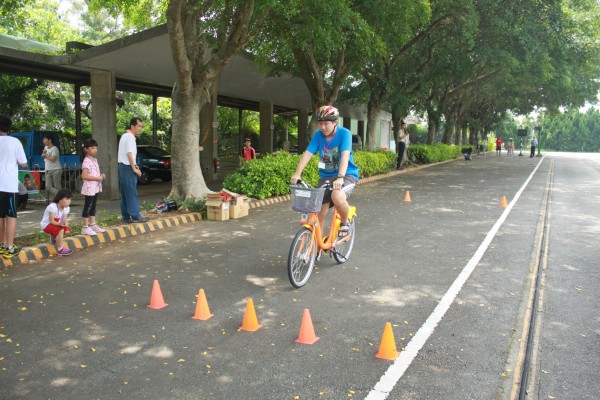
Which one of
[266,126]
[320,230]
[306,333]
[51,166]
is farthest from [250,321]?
[266,126]

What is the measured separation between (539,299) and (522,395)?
2266mm

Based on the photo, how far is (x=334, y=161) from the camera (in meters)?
6.01

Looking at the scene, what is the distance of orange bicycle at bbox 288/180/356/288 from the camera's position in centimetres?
540

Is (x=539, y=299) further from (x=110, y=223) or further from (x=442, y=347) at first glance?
(x=110, y=223)

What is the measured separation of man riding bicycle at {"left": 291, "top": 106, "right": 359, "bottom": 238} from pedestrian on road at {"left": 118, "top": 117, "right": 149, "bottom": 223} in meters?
3.99

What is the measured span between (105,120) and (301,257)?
1044cm

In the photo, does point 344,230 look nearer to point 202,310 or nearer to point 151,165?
point 202,310

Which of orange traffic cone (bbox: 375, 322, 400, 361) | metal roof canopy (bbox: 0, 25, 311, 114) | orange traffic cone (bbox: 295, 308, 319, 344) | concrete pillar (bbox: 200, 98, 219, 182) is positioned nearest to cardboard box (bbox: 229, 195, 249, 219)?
metal roof canopy (bbox: 0, 25, 311, 114)

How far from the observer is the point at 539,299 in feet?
17.6

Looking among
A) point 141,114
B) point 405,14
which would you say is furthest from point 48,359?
point 141,114

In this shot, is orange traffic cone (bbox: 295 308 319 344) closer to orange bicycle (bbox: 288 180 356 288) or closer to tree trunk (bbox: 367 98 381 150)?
orange bicycle (bbox: 288 180 356 288)

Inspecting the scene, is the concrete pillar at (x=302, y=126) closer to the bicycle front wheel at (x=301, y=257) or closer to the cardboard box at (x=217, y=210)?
the cardboard box at (x=217, y=210)

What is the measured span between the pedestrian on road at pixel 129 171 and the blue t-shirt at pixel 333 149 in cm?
397

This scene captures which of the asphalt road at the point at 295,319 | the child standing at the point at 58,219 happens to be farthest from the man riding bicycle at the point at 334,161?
the child standing at the point at 58,219
